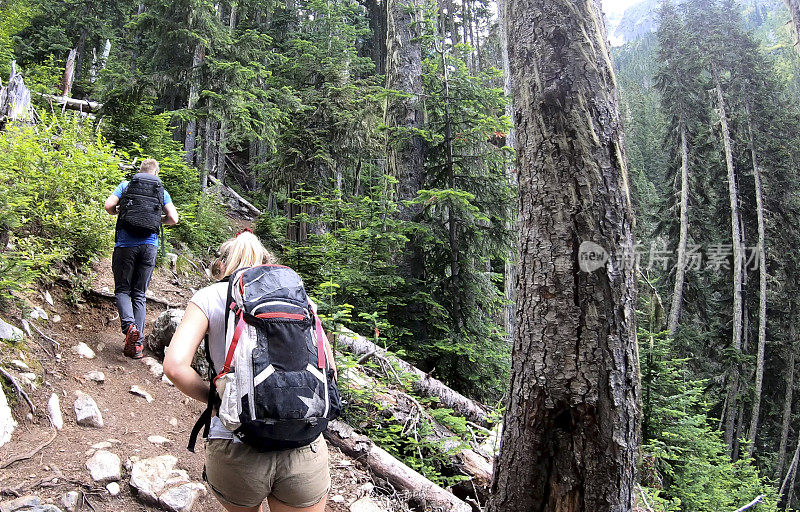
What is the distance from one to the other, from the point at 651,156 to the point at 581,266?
152ft

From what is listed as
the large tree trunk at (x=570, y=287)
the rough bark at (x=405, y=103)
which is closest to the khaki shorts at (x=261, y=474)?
the large tree trunk at (x=570, y=287)

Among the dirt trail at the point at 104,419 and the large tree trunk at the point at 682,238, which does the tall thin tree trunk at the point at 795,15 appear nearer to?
the dirt trail at the point at 104,419

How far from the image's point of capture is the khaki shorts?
2.02m

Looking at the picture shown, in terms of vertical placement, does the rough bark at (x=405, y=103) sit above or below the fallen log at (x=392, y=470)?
above

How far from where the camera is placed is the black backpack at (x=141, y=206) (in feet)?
15.9

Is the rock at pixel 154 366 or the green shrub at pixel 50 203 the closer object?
the green shrub at pixel 50 203

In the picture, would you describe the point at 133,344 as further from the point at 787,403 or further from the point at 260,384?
the point at 787,403

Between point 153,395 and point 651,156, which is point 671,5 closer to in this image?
point 651,156

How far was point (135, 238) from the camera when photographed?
4.97m

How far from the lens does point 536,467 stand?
7.85 ft

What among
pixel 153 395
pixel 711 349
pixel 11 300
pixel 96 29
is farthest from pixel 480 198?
pixel 96 29

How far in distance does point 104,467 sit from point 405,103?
23.0 feet

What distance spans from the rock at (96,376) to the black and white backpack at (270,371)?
325 cm

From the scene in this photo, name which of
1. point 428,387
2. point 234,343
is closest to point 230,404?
point 234,343
